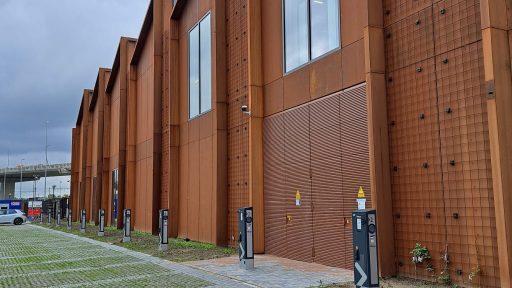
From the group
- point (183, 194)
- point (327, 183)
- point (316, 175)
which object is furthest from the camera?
point (183, 194)

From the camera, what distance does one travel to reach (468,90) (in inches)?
332

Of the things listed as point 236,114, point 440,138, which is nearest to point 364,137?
point 440,138

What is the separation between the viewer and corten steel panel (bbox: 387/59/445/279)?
29.5 feet

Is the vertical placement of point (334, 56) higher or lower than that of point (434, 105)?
higher

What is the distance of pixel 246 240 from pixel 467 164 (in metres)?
5.57

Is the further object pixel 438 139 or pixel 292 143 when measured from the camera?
pixel 292 143

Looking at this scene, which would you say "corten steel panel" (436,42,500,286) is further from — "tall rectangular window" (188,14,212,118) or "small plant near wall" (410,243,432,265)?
"tall rectangular window" (188,14,212,118)

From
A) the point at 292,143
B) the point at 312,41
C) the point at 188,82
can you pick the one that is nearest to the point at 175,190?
the point at 188,82

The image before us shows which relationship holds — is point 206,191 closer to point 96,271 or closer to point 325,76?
point 96,271

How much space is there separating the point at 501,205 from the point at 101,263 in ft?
35.8

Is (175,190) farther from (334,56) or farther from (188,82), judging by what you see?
(334,56)

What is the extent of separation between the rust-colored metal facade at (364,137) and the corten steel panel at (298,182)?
0.05 meters

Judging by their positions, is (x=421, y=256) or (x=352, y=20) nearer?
(x=421, y=256)

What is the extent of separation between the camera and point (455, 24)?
8.70m
